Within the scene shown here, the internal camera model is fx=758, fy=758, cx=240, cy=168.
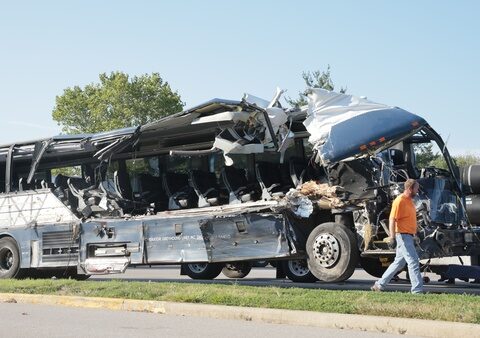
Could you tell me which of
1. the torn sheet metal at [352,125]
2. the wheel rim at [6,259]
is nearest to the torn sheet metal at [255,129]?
the torn sheet metal at [352,125]

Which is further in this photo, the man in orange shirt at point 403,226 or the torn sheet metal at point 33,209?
the torn sheet metal at point 33,209

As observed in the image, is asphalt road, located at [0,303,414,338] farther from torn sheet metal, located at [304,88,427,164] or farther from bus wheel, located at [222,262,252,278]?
bus wheel, located at [222,262,252,278]

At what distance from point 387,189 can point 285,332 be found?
414cm

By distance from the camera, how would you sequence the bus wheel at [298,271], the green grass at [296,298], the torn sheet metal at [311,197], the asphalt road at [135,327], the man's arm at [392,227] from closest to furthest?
the asphalt road at [135,327] → the green grass at [296,298] → the man's arm at [392,227] → the torn sheet metal at [311,197] → the bus wheel at [298,271]

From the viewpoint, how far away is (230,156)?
13.2 metres

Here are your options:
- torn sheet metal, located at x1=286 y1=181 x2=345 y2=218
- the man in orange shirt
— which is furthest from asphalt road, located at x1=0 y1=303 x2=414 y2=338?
torn sheet metal, located at x1=286 y1=181 x2=345 y2=218

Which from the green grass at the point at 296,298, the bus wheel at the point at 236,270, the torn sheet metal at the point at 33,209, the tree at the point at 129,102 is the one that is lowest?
the green grass at the point at 296,298

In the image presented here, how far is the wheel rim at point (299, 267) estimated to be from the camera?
47.9 ft

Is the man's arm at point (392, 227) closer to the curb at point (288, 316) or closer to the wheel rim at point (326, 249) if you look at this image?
the wheel rim at point (326, 249)

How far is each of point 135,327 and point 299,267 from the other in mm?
6417

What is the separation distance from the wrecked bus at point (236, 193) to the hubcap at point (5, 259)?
0.03 meters

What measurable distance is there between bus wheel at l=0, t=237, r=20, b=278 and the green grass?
3359mm

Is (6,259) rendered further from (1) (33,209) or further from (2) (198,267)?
(2) (198,267)

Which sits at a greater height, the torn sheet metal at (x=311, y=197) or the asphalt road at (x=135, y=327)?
the torn sheet metal at (x=311, y=197)
